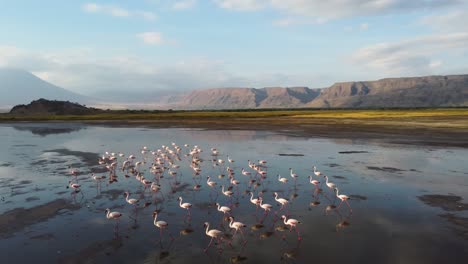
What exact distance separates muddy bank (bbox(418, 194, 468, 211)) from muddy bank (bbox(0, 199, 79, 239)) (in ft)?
62.7

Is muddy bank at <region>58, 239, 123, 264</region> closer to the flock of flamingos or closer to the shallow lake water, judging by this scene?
the shallow lake water

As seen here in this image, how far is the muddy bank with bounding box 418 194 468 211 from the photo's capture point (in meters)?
19.3

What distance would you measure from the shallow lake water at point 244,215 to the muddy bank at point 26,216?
0.05 m

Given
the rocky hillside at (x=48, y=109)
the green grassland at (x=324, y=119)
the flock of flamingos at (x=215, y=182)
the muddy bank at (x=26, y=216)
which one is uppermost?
the rocky hillside at (x=48, y=109)

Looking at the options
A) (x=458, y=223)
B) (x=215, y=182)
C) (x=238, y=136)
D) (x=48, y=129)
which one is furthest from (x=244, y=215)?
(x=48, y=129)

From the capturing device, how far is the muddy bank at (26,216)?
53.3ft

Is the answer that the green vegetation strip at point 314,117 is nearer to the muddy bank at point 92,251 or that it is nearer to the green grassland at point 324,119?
the green grassland at point 324,119

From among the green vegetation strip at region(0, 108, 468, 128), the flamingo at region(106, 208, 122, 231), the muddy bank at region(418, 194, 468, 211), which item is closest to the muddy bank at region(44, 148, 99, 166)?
the flamingo at region(106, 208, 122, 231)

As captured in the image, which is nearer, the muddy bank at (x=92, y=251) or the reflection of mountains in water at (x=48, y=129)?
the muddy bank at (x=92, y=251)

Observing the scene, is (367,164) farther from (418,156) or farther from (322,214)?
(322,214)

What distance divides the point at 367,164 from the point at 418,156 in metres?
8.29

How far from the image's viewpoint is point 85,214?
1822 cm

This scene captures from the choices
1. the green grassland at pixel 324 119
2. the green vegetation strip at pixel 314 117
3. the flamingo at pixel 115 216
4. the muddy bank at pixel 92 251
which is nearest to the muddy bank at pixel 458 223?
the muddy bank at pixel 92 251

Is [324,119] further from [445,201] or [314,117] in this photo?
[445,201]
